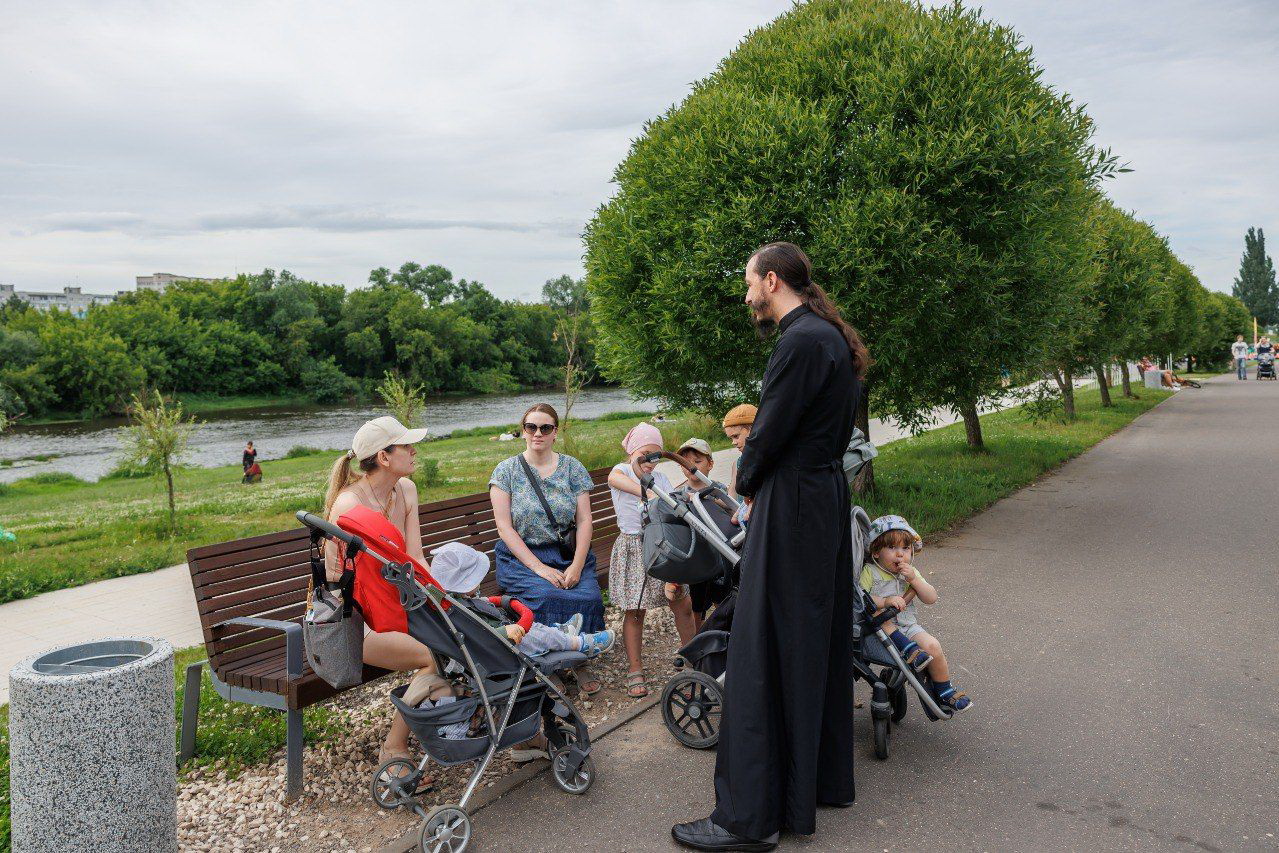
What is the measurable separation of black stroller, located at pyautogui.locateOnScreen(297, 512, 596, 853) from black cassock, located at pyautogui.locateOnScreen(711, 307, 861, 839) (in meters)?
0.76

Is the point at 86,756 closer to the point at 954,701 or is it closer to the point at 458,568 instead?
the point at 458,568

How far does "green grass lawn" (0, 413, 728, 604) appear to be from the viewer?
929cm

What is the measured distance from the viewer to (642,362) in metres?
9.33

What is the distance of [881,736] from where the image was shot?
3977mm

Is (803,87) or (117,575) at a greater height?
(803,87)

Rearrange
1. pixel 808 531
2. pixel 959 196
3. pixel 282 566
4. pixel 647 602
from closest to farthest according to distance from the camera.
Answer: pixel 808 531
pixel 282 566
pixel 647 602
pixel 959 196

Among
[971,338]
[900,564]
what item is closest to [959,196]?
[971,338]

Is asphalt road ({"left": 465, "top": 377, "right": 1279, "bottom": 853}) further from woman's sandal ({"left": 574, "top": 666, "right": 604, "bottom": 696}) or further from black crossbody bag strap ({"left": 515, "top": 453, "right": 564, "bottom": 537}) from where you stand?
black crossbody bag strap ({"left": 515, "top": 453, "right": 564, "bottom": 537})

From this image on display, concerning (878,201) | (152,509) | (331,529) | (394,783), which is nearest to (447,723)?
(394,783)

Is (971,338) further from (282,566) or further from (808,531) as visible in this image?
(282,566)

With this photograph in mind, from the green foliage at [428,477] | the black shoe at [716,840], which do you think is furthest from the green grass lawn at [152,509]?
the black shoe at [716,840]

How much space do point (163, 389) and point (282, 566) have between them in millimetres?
73457

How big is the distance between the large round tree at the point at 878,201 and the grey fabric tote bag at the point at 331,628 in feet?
17.3

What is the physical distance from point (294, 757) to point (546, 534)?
1740mm
